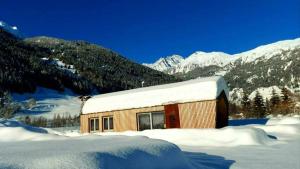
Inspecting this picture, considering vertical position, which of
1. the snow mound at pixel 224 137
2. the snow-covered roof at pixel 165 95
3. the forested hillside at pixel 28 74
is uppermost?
the forested hillside at pixel 28 74

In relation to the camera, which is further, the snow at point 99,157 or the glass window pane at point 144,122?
the glass window pane at point 144,122

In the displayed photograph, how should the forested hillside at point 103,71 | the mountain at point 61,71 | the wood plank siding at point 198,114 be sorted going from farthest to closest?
the forested hillside at point 103,71
the mountain at point 61,71
the wood plank siding at point 198,114

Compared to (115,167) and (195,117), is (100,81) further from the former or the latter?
(115,167)

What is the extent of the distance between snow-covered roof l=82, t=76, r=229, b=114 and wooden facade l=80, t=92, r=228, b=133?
0.97 ft

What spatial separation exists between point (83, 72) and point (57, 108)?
185 feet

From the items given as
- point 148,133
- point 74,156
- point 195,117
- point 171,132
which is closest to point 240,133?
point 171,132

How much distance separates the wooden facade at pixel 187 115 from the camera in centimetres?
1955

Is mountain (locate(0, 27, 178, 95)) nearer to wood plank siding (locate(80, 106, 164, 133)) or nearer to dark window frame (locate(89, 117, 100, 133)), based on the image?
dark window frame (locate(89, 117, 100, 133))

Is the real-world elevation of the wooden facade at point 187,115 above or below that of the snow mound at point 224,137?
above

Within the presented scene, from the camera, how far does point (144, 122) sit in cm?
2198

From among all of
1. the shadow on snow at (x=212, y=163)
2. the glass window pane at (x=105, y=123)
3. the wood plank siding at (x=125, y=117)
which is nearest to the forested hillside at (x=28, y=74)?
the glass window pane at (x=105, y=123)

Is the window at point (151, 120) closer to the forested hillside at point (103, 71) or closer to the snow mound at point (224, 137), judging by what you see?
the snow mound at point (224, 137)

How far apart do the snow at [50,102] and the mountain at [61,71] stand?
9.72 ft

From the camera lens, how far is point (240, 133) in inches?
531
